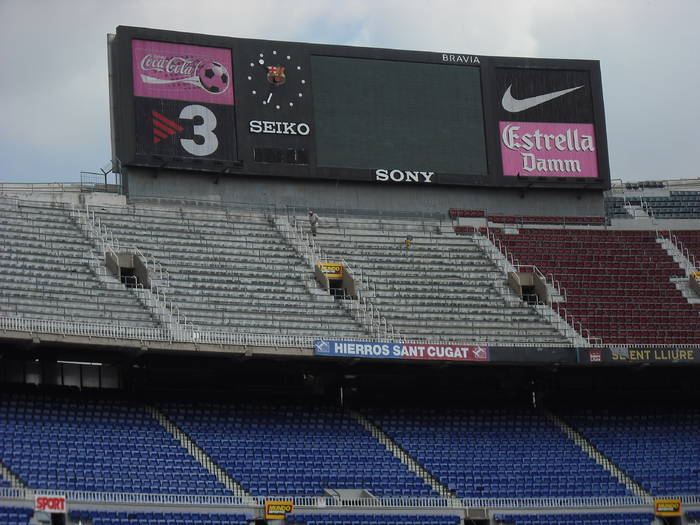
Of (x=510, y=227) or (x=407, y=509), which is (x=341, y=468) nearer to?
(x=407, y=509)

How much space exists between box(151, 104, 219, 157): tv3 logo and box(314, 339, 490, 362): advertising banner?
12.7 meters

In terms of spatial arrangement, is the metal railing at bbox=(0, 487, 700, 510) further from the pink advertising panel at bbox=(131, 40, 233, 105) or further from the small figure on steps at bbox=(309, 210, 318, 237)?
the pink advertising panel at bbox=(131, 40, 233, 105)

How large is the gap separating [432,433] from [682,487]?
901 centimetres

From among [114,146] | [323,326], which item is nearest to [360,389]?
[323,326]

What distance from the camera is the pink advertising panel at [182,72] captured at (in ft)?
186

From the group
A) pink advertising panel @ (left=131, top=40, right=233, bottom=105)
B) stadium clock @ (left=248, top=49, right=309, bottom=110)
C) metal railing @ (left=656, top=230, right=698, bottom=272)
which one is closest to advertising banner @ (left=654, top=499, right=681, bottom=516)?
metal railing @ (left=656, top=230, right=698, bottom=272)

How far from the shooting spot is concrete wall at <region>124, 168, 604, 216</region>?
57281 mm

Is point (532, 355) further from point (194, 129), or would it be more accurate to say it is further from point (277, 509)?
point (194, 129)

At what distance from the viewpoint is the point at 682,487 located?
159 feet

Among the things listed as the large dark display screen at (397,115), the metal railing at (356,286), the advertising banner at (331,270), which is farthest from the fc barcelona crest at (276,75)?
the advertising banner at (331,270)

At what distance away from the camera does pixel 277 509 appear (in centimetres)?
4331

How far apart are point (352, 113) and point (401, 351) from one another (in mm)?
14539

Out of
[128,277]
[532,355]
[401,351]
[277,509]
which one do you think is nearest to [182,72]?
[128,277]

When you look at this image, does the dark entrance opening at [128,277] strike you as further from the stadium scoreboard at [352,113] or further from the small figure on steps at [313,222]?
the small figure on steps at [313,222]
